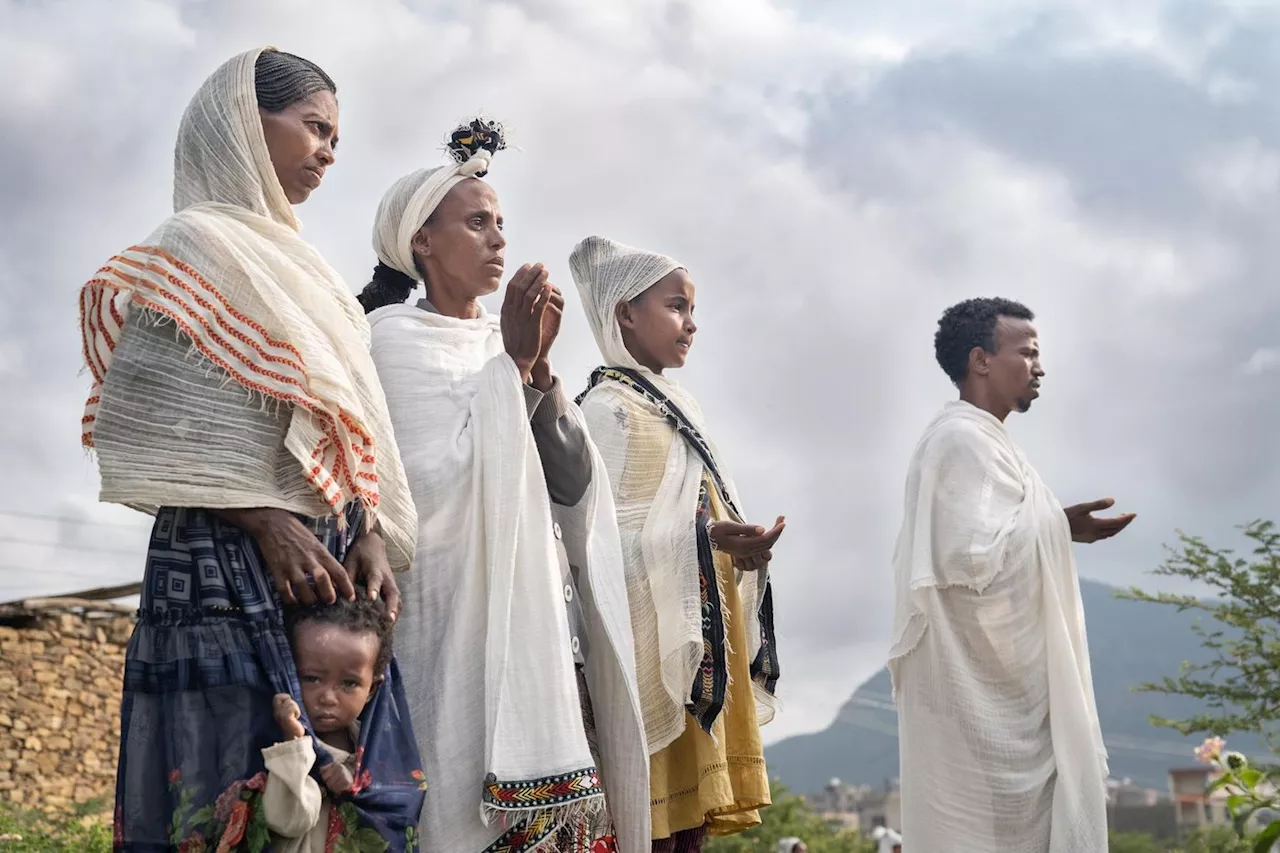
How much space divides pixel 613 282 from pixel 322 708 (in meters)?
2.86

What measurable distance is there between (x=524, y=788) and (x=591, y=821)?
1.30 feet

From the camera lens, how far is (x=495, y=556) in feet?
12.8

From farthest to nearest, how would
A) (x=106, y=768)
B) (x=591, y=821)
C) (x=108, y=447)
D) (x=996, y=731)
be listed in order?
(x=106, y=768) < (x=996, y=731) < (x=591, y=821) < (x=108, y=447)

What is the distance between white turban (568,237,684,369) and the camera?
19.1 feet

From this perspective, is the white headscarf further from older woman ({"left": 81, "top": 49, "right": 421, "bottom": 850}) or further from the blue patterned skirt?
the blue patterned skirt

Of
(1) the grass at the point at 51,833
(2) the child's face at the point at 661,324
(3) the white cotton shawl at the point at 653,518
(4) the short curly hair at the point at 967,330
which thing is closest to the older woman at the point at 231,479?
(3) the white cotton shawl at the point at 653,518

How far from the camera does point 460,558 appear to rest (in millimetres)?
3967

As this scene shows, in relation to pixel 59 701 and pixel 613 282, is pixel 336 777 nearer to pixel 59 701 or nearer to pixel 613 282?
pixel 613 282

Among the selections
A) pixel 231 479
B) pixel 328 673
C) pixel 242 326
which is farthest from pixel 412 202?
pixel 328 673

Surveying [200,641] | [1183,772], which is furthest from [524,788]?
[1183,772]

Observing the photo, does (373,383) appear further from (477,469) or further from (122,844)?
(122,844)

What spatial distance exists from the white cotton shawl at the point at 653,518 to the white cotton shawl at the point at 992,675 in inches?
45.9

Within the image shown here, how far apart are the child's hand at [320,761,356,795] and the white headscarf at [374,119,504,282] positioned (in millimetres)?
1942

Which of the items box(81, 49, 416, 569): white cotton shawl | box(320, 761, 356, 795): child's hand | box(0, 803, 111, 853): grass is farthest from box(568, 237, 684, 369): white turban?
box(0, 803, 111, 853): grass
